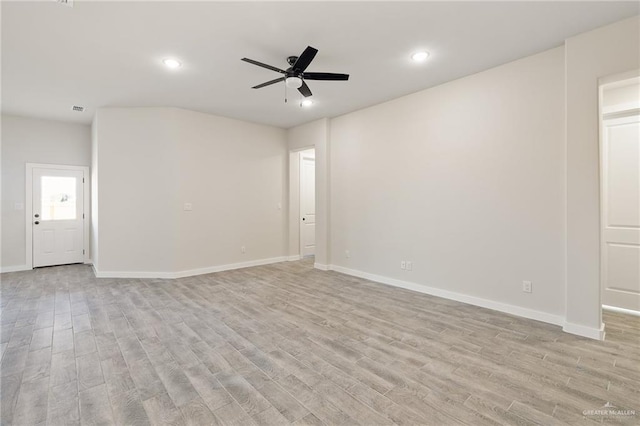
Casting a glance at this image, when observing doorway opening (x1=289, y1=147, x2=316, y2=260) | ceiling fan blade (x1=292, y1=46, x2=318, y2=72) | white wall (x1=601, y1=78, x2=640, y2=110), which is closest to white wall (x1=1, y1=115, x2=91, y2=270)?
doorway opening (x1=289, y1=147, x2=316, y2=260)

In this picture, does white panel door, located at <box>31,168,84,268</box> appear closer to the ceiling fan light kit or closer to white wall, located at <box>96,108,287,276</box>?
Answer: white wall, located at <box>96,108,287,276</box>

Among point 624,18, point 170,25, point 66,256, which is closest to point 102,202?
point 66,256

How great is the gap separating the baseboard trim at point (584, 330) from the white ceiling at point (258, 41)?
288 cm

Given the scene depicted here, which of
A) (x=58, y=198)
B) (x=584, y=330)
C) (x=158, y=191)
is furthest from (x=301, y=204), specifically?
(x=584, y=330)

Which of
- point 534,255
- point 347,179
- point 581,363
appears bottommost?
point 581,363

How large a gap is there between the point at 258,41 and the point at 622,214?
471 centimetres

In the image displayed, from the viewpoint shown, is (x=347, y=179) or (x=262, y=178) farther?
(x=262, y=178)

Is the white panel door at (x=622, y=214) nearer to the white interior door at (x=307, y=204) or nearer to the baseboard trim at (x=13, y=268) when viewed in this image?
the white interior door at (x=307, y=204)

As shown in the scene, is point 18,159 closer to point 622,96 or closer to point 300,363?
point 300,363

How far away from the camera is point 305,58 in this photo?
2818 millimetres

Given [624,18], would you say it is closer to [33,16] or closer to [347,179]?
[347,179]

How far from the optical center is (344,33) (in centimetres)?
288

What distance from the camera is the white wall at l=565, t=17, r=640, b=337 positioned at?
2752 mm

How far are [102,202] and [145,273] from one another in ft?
4.73
